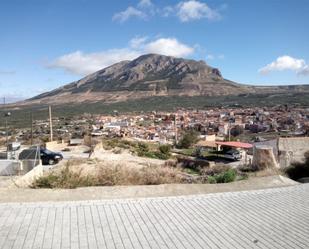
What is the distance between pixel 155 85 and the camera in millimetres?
164250

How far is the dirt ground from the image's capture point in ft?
34.0

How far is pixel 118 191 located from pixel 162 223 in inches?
121

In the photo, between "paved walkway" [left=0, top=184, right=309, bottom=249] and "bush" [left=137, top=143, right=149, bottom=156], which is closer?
"paved walkway" [left=0, top=184, right=309, bottom=249]

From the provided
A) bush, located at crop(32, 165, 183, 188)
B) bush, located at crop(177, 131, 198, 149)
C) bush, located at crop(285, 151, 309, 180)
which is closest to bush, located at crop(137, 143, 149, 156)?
bush, located at crop(177, 131, 198, 149)

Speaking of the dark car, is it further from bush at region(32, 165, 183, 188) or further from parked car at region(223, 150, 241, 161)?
parked car at region(223, 150, 241, 161)

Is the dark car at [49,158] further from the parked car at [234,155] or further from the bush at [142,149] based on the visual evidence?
the parked car at [234,155]

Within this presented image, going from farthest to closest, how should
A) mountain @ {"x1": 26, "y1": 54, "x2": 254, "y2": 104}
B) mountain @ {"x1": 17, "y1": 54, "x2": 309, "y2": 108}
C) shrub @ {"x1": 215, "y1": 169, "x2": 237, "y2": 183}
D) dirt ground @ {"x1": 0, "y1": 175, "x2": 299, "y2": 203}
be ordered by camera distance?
mountain @ {"x1": 26, "y1": 54, "x2": 254, "y2": 104} → mountain @ {"x1": 17, "y1": 54, "x2": 309, "y2": 108} → shrub @ {"x1": 215, "y1": 169, "x2": 237, "y2": 183} → dirt ground @ {"x1": 0, "y1": 175, "x2": 299, "y2": 203}

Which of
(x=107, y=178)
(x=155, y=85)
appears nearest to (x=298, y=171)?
(x=107, y=178)

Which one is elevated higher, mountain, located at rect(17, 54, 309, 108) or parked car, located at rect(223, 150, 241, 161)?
mountain, located at rect(17, 54, 309, 108)

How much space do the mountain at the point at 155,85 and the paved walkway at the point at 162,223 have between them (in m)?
142

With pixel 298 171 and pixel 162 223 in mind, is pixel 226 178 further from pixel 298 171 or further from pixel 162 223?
pixel 162 223

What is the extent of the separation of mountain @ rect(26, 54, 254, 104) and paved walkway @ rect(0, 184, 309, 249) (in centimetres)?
14199

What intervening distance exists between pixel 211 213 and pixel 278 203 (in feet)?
6.89

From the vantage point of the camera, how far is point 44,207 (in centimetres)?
935
